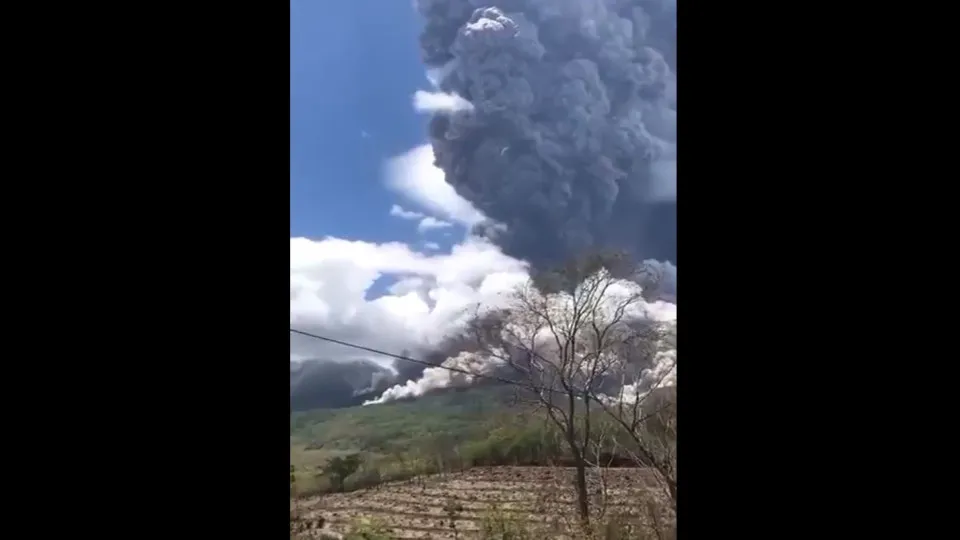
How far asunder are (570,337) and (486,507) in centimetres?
47

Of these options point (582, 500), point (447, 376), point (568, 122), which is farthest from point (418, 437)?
point (568, 122)

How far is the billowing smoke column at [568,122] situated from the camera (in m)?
1.94

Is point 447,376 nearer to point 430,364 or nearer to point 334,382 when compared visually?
point 430,364

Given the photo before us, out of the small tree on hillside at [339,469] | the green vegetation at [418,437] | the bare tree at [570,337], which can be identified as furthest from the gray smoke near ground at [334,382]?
the bare tree at [570,337]

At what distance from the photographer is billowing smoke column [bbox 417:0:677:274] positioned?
A: 194 cm

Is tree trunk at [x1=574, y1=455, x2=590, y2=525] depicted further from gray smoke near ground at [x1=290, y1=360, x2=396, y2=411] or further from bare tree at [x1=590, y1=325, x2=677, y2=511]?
gray smoke near ground at [x1=290, y1=360, x2=396, y2=411]

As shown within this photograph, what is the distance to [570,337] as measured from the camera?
6.42ft

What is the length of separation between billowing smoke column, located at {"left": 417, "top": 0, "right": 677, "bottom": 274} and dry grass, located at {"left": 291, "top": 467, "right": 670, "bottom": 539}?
0.52 meters

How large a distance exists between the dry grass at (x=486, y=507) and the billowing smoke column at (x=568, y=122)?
0.52m
